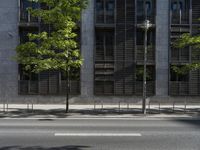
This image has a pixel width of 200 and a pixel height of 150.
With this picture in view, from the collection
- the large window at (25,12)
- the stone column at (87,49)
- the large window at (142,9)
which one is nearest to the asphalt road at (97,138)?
the stone column at (87,49)

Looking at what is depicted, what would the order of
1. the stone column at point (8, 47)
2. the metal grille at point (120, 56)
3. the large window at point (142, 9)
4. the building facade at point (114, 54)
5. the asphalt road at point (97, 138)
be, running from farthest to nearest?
the large window at point (142, 9) → the metal grille at point (120, 56) → the building facade at point (114, 54) → the stone column at point (8, 47) → the asphalt road at point (97, 138)

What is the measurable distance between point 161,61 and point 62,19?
1323 cm

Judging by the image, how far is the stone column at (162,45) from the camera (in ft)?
117

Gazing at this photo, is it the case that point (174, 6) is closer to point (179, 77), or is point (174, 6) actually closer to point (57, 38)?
point (179, 77)

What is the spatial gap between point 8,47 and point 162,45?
1353cm

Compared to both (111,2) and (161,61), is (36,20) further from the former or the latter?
(161,61)

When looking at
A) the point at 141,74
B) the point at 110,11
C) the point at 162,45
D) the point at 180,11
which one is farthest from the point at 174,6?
the point at 141,74

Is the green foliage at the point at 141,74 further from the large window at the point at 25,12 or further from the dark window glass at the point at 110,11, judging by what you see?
the large window at the point at 25,12

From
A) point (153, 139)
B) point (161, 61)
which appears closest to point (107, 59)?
point (161, 61)

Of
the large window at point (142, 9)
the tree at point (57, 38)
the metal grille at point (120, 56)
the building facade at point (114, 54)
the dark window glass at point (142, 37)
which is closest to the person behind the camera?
the tree at point (57, 38)

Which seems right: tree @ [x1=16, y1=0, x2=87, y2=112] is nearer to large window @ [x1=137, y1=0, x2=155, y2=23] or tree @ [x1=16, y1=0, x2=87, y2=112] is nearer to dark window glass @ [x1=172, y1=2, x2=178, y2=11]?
large window @ [x1=137, y1=0, x2=155, y2=23]

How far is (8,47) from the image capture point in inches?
1380

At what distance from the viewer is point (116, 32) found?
35.5 metres

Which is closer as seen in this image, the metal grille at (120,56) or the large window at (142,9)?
the metal grille at (120,56)
